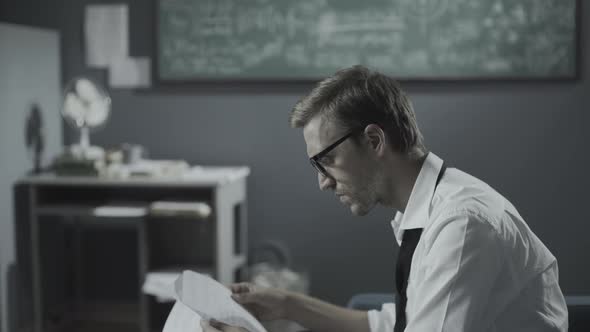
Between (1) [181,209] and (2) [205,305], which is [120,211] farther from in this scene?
(2) [205,305]

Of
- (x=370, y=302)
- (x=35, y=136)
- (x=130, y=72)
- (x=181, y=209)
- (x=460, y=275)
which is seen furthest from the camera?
(x=130, y=72)

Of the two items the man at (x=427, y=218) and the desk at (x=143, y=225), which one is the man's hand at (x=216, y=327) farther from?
the desk at (x=143, y=225)

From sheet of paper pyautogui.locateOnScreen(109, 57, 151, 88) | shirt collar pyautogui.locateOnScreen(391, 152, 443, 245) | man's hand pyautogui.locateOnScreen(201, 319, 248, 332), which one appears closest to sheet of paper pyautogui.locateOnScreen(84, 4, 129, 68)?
sheet of paper pyautogui.locateOnScreen(109, 57, 151, 88)

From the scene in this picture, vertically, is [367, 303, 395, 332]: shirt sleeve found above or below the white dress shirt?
below

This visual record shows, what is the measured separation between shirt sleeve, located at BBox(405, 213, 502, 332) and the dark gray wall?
2.29 m

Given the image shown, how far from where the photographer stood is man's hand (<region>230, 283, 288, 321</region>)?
62.8 inches

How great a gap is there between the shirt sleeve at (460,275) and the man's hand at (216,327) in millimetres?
359

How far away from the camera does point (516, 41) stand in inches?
131

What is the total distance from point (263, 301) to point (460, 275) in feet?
1.89

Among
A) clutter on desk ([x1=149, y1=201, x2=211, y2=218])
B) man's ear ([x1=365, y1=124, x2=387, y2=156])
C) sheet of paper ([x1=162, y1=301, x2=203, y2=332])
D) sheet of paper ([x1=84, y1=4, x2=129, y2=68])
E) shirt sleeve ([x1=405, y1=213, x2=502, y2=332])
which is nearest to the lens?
shirt sleeve ([x1=405, y1=213, x2=502, y2=332])

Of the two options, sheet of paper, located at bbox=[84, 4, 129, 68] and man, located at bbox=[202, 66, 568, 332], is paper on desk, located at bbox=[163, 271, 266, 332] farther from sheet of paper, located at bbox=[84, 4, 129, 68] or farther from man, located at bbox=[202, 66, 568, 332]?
sheet of paper, located at bbox=[84, 4, 129, 68]

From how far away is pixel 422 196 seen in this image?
1333 millimetres

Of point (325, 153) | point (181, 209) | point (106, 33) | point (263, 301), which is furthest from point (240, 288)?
point (106, 33)

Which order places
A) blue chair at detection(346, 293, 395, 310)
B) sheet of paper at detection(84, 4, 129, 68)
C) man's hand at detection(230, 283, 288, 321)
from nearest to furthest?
man's hand at detection(230, 283, 288, 321) → blue chair at detection(346, 293, 395, 310) → sheet of paper at detection(84, 4, 129, 68)
